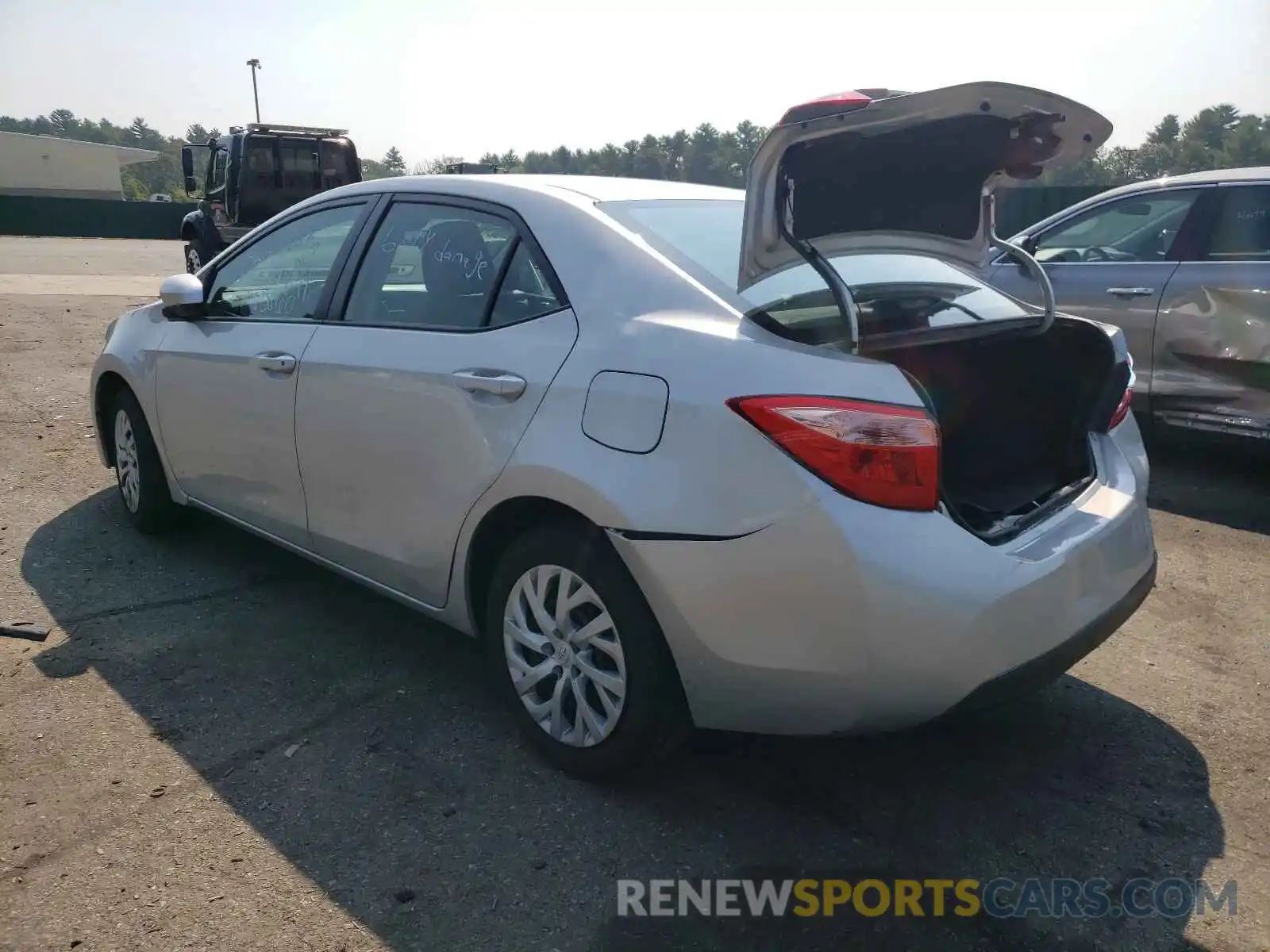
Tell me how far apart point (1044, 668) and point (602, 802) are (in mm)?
1187

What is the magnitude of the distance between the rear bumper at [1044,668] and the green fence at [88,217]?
128 feet

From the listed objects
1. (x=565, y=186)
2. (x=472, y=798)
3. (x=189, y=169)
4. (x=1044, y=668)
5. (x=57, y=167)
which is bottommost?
(x=472, y=798)

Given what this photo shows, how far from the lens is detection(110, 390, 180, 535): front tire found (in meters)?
4.54

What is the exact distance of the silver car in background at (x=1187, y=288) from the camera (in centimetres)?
536

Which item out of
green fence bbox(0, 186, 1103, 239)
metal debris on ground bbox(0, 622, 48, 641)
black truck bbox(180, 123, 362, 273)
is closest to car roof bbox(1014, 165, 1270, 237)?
metal debris on ground bbox(0, 622, 48, 641)

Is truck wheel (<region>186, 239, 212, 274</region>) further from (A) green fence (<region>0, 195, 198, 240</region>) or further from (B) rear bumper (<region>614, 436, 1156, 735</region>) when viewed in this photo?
(A) green fence (<region>0, 195, 198, 240</region>)

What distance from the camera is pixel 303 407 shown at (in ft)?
11.3

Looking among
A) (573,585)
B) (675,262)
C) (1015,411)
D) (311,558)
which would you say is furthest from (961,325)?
(311,558)

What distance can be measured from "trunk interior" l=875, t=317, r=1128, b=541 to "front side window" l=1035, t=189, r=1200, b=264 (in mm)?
3207

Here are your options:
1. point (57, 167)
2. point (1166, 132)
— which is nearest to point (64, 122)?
point (57, 167)

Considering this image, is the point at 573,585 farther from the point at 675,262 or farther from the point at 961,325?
the point at 961,325

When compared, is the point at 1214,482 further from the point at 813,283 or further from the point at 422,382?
the point at 422,382

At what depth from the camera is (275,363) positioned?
356 cm

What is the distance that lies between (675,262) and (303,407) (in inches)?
58.7
